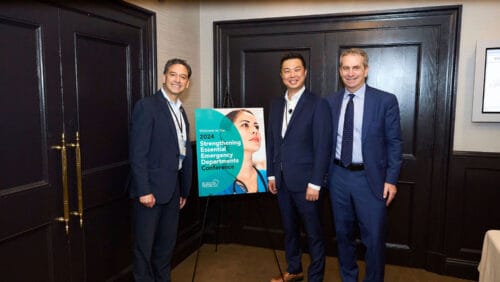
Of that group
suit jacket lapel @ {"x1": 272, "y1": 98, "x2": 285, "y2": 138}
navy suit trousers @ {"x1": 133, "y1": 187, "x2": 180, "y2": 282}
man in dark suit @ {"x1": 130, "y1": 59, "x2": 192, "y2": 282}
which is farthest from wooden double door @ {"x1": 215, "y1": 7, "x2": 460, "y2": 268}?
man in dark suit @ {"x1": 130, "y1": 59, "x2": 192, "y2": 282}

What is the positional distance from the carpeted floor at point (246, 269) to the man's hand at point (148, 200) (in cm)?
88

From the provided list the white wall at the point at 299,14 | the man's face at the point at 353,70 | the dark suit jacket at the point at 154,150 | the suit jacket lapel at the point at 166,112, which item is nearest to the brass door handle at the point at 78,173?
the dark suit jacket at the point at 154,150

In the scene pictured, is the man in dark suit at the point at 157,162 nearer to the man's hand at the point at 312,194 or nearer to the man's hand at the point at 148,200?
the man's hand at the point at 148,200

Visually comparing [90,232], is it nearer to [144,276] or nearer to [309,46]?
[144,276]

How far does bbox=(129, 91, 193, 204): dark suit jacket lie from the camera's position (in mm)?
2072

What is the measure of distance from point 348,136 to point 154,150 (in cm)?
114

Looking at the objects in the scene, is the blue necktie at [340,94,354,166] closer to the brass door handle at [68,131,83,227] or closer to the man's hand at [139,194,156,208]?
the man's hand at [139,194,156,208]

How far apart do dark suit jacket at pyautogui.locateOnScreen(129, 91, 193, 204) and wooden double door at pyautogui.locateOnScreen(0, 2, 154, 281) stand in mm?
256

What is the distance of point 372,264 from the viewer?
89.5 inches

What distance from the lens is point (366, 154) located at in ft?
7.14

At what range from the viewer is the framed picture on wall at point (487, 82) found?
8.48 feet

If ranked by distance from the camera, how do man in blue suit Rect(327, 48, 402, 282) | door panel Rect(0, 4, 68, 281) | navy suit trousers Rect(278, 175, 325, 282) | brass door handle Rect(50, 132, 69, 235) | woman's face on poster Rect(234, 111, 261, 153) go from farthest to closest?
woman's face on poster Rect(234, 111, 261, 153) < navy suit trousers Rect(278, 175, 325, 282) < man in blue suit Rect(327, 48, 402, 282) < brass door handle Rect(50, 132, 69, 235) < door panel Rect(0, 4, 68, 281)

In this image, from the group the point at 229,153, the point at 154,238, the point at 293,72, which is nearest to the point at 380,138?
the point at 293,72

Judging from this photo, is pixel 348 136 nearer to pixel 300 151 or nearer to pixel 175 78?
pixel 300 151
